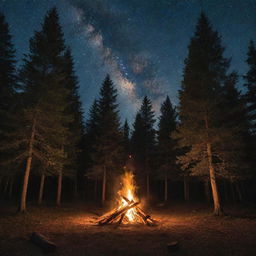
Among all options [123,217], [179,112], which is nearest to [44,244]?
[123,217]

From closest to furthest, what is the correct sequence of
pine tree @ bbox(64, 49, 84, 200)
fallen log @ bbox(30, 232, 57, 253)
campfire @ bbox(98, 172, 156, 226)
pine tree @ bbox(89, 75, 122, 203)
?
Result: fallen log @ bbox(30, 232, 57, 253)
campfire @ bbox(98, 172, 156, 226)
pine tree @ bbox(64, 49, 84, 200)
pine tree @ bbox(89, 75, 122, 203)

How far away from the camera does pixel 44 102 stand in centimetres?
1481

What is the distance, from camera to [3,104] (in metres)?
17.1

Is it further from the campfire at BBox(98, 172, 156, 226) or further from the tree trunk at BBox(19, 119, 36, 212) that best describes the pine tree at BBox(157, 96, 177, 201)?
the tree trunk at BBox(19, 119, 36, 212)

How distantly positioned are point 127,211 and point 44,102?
10.8 m

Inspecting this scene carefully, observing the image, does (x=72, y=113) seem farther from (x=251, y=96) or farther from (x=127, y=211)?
(x=251, y=96)

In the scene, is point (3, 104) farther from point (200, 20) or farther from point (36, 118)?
point (200, 20)

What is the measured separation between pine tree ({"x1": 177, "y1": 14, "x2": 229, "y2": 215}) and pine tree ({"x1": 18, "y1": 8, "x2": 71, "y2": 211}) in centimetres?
1042

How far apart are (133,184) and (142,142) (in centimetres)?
1668

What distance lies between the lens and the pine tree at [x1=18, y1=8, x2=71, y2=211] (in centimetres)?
1441

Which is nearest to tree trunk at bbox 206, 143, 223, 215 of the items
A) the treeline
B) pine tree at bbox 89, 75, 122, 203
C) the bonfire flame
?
the treeline

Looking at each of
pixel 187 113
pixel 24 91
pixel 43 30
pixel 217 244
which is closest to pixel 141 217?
pixel 217 244

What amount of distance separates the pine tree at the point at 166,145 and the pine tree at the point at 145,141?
1930 millimetres

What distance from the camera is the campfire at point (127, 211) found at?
39.1ft
